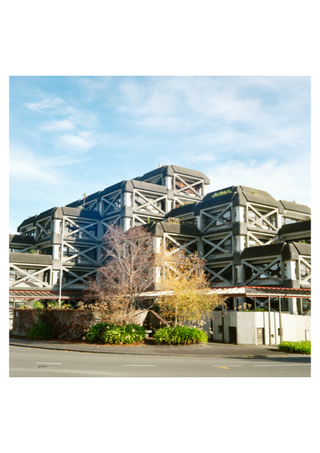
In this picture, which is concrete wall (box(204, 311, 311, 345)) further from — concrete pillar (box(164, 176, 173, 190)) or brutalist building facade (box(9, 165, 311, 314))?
concrete pillar (box(164, 176, 173, 190))

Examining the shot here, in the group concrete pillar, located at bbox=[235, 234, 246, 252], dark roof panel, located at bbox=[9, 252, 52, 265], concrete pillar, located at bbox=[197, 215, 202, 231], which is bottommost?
dark roof panel, located at bbox=[9, 252, 52, 265]

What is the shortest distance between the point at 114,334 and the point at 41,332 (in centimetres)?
612

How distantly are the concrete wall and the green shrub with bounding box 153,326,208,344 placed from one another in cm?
310

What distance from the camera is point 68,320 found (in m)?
23.0

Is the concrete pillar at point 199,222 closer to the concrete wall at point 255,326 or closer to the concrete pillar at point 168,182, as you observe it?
the concrete pillar at point 168,182

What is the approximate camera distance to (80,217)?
45.5 meters

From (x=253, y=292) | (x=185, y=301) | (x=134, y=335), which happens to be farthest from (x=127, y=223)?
(x=134, y=335)

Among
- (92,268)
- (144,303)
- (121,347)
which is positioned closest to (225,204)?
(144,303)

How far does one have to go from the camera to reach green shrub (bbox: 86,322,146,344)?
2002cm

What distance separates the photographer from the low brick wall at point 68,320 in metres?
21.9

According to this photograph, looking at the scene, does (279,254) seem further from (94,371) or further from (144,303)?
(94,371)

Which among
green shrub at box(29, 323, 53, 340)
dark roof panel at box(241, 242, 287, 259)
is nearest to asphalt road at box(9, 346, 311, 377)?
green shrub at box(29, 323, 53, 340)

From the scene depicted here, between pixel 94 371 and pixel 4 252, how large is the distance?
459cm

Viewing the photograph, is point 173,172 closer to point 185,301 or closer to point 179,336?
point 185,301
